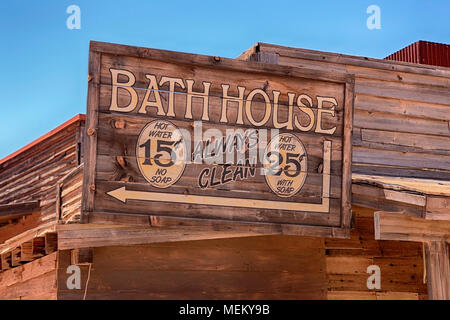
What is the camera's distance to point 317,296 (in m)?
9.05

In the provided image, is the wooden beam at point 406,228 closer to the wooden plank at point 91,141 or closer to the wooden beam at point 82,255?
the wooden plank at point 91,141

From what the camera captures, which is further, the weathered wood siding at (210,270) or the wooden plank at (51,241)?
the wooden plank at (51,241)

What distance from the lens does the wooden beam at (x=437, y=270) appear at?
24.9ft

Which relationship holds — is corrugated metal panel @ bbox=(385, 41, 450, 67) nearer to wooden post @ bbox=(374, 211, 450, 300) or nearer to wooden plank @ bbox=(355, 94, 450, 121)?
wooden plank @ bbox=(355, 94, 450, 121)

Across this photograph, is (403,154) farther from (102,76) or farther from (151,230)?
(102,76)

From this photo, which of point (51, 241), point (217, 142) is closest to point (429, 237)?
point (217, 142)

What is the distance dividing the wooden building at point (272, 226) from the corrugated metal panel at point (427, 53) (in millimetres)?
5435

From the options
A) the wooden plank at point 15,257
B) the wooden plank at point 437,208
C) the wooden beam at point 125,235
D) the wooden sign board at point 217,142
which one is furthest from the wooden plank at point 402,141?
the wooden plank at point 15,257

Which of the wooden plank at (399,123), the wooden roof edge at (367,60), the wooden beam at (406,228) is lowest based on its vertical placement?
the wooden beam at (406,228)

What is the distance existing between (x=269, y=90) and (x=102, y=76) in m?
1.87

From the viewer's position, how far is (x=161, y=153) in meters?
7.48

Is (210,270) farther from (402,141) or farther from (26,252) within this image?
(402,141)
